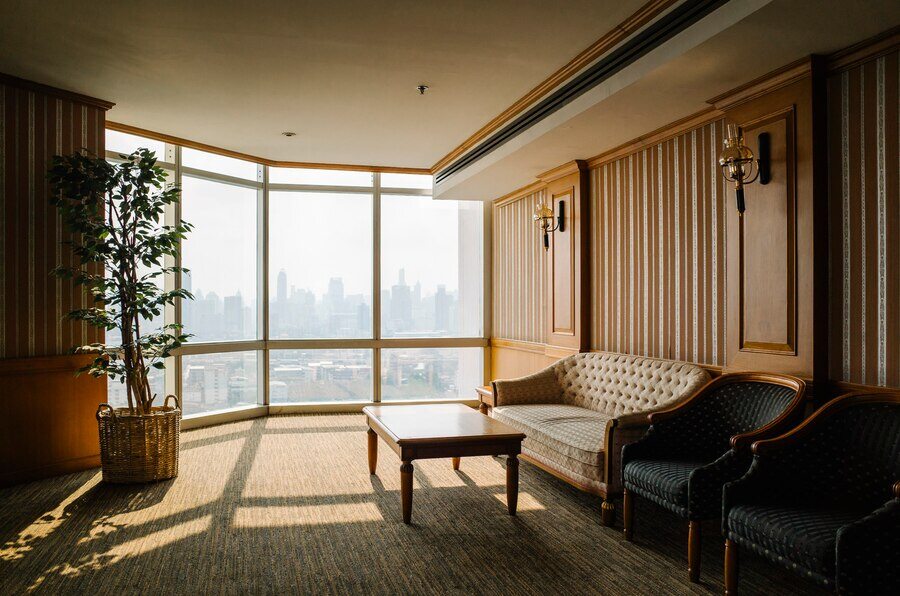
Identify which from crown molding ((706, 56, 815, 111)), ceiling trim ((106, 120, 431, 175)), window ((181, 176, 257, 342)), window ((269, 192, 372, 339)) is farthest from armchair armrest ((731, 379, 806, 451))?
ceiling trim ((106, 120, 431, 175))

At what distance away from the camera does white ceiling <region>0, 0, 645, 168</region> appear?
147 inches

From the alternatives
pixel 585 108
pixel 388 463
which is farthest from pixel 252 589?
pixel 585 108

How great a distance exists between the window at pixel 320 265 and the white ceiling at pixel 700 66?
295cm

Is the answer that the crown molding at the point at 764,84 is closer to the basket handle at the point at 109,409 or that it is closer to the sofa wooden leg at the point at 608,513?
the sofa wooden leg at the point at 608,513

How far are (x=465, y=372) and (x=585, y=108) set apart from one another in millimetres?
4795

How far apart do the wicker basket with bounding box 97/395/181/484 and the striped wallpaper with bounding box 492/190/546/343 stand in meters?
3.93

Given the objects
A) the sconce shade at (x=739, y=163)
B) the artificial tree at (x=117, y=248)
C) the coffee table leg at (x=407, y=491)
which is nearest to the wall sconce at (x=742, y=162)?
the sconce shade at (x=739, y=163)

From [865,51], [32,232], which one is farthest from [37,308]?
[865,51]

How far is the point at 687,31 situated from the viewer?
3.34 meters

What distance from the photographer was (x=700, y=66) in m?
3.58

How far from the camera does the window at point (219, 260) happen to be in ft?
22.6

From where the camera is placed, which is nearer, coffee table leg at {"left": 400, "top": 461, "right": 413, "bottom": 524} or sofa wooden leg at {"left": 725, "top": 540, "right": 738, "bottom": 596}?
sofa wooden leg at {"left": 725, "top": 540, "right": 738, "bottom": 596}

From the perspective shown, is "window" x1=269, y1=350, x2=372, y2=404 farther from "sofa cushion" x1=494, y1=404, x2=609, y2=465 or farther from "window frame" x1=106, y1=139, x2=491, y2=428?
"sofa cushion" x1=494, y1=404, x2=609, y2=465

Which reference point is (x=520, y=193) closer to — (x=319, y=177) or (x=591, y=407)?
(x=319, y=177)
